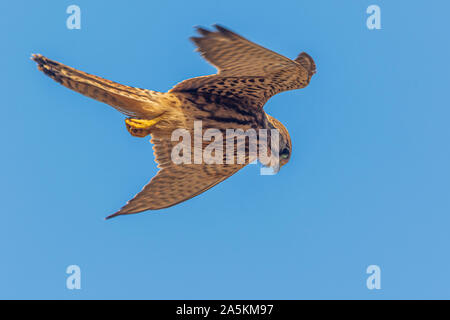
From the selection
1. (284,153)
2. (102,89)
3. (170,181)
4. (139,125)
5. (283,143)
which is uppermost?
(102,89)

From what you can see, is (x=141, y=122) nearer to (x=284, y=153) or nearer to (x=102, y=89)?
(x=102, y=89)

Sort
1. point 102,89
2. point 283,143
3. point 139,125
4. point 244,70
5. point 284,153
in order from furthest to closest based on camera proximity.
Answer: point 284,153 → point 283,143 → point 139,125 → point 244,70 → point 102,89

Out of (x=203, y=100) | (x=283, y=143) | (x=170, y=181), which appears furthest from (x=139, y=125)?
(x=283, y=143)

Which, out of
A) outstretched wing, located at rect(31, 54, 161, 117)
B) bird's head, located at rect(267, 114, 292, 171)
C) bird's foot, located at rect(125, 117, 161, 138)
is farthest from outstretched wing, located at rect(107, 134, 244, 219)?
outstretched wing, located at rect(31, 54, 161, 117)

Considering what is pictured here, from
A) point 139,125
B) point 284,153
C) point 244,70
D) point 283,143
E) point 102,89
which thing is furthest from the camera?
point 284,153

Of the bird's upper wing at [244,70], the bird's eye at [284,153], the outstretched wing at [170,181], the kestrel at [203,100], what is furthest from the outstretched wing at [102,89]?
the bird's eye at [284,153]
